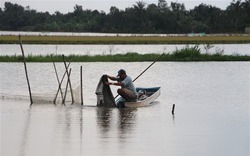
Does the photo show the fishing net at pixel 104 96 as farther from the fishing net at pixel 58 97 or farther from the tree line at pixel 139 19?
the tree line at pixel 139 19

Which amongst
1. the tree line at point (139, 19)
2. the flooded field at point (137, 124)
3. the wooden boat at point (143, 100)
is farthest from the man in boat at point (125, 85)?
the tree line at point (139, 19)

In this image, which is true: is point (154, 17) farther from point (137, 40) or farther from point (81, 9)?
point (137, 40)

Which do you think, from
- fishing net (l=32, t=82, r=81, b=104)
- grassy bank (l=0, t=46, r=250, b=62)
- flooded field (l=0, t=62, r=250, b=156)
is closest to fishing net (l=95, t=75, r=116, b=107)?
flooded field (l=0, t=62, r=250, b=156)

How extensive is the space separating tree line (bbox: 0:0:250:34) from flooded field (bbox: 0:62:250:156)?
227 ft

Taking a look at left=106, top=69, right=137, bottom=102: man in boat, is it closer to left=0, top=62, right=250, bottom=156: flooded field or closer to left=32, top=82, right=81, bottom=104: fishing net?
left=0, top=62, right=250, bottom=156: flooded field

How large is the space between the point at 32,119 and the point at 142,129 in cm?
276

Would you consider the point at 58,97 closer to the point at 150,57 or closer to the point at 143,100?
the point at 143,100

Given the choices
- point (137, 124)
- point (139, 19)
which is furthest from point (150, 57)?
point (139, 19)

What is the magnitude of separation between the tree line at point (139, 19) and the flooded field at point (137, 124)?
69062 millimetres

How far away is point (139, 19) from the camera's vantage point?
99.1 m

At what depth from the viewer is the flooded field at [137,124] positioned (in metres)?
10.6

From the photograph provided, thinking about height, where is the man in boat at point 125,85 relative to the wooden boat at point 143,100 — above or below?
above

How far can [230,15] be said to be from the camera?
92.7 metres

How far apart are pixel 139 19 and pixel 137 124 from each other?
8601 cm
